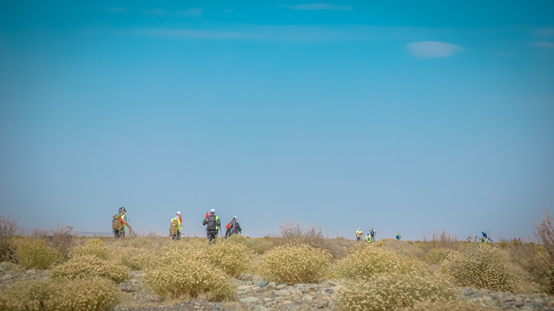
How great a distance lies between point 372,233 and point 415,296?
39.8 meters

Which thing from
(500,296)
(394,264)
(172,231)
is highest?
(172,231)

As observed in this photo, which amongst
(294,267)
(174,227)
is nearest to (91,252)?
(174,227)

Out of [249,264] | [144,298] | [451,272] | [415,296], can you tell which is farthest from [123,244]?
[415,296]

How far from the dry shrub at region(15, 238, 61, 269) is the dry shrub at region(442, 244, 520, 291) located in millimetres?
13992

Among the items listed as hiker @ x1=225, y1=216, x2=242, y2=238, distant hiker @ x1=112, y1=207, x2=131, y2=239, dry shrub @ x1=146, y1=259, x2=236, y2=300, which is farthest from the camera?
hiker @ x1=225, y1=216, x2=242, y2=238

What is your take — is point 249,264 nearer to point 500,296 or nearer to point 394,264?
point 394,264

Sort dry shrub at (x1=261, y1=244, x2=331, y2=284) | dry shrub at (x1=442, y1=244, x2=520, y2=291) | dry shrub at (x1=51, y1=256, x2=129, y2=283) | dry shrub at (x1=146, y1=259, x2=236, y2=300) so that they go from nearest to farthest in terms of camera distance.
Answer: dry shrub at (x1=146, y1=259, x2=236, y2=300) → dry shrub at (x1=442, y1=244, x2=520, y2=291) → dry shrub at (x1=261, y1=244, x2=331, y2=284) → dry shrub at (x1=51, y1=256, x2=129, y2=283)

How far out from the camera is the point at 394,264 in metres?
10.6

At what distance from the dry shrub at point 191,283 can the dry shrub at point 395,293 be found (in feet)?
11.7

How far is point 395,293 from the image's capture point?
26.2 feet

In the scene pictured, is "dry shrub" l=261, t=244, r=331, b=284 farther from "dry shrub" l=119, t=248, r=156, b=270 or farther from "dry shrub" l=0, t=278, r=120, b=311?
"dry shrub" l=119, t=248, r=156, b=270

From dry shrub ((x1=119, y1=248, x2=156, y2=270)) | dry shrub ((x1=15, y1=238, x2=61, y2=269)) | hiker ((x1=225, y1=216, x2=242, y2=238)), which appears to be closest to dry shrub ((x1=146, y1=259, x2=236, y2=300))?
dry shrub ((x1=119, y1=248, x2=156, y2=270))

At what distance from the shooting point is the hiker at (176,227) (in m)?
25.8

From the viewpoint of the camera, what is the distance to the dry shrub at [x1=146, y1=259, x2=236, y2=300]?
Result: 10.8 meters
